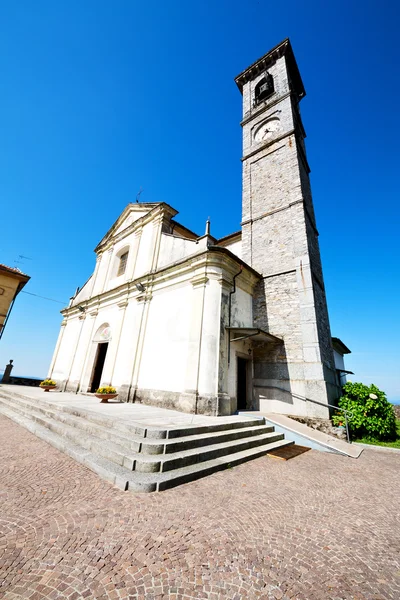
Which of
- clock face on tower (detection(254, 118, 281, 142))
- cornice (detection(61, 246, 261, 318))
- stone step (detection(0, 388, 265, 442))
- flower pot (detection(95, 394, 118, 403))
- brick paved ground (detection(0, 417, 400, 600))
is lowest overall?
brick paved ground (detection(0, 417, 400, 600))

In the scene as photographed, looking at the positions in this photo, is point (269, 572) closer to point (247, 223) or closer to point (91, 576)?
point (91, 576)

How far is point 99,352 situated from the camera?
1415cm

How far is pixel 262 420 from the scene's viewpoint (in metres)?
7.44

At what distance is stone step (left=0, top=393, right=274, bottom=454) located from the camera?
4062mm

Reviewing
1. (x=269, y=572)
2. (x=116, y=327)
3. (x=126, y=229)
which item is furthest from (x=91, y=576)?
(x=126, y=229)

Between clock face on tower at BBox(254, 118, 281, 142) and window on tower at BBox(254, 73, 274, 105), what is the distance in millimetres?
2829

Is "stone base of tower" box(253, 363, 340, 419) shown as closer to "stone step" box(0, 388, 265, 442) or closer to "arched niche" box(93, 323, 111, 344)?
"stone step" box(0, 388, 265, 442)

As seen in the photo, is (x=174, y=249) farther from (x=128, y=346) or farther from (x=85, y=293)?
(x=85, y=293)

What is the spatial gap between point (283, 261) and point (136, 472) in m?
9.82

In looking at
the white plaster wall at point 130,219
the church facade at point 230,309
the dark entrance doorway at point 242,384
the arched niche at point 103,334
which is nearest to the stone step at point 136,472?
the church facade at point 230,309

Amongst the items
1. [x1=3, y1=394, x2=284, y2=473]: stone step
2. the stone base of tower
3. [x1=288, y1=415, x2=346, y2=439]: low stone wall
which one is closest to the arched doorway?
[x1=3, y1=394, x2=284, y2=473]: stone step

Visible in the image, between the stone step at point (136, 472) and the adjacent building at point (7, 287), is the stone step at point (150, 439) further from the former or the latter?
the adjacent building at point (7, 287)

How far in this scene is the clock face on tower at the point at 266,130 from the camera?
14766 millimetres

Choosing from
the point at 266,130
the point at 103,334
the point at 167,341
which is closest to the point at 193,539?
the point at 167,341
